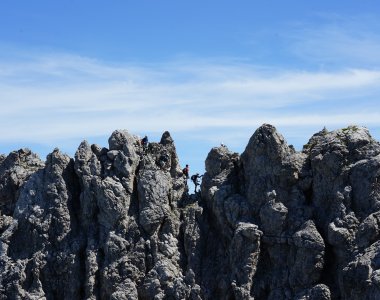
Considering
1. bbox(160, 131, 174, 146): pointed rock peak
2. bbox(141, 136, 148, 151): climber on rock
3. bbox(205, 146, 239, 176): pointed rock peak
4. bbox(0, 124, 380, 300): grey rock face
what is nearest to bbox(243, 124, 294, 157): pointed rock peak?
bbox(0, 124, 380, 300): grey rock face

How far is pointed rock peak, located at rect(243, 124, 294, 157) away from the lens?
73.2m

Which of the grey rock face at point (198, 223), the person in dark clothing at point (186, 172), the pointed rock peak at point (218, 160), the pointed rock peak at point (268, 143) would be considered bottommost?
the grey rock face at point (198, 223)

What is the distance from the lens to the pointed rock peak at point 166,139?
3132 inches

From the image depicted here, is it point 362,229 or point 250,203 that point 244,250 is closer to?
point 250,203

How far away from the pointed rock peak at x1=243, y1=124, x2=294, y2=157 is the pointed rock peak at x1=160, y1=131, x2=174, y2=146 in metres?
9.54

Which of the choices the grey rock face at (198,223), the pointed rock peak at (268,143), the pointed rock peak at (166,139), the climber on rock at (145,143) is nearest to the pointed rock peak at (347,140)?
the grey rock face at (198,223)

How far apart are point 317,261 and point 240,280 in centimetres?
732

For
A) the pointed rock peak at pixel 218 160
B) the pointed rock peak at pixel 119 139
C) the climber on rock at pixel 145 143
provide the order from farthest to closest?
1. the climber on rock at pixel 145 143
2. the pointed rock peak at pixel 119 139
3. the pointed rock peak at pixel 218 160

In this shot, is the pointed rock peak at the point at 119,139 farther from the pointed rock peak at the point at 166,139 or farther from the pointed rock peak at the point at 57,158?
the pointed rock peak at the point at 57,158

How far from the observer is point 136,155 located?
7812cm

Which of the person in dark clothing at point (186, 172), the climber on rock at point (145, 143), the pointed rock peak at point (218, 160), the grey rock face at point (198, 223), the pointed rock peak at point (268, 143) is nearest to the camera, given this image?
the grey rock face at point (198, 223)

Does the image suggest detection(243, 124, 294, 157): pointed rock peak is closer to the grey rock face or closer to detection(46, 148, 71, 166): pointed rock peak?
the grey rock face

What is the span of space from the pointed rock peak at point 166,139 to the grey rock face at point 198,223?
20 centimetres

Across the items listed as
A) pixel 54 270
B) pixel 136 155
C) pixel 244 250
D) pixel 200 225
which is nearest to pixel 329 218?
pixel 244 250
